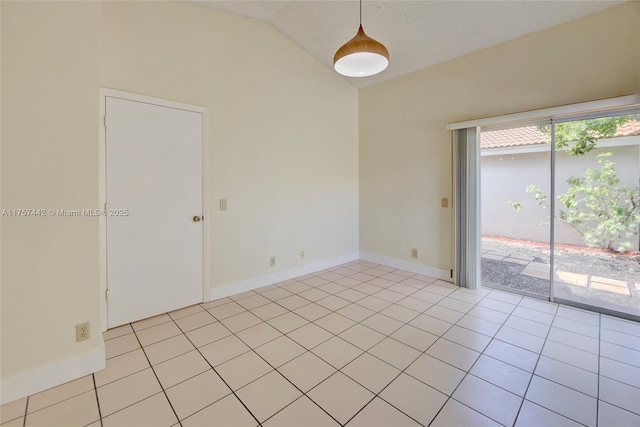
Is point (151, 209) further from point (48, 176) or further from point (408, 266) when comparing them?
point (408, 266)

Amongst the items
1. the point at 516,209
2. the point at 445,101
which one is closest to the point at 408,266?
the point at 516,209

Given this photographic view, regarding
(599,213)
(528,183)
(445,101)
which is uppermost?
(445,101)

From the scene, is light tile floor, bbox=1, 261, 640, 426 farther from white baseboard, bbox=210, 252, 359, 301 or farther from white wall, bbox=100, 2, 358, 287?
white wall, bbox=100, 2, 358, 287

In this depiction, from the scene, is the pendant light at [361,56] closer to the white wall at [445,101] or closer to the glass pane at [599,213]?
the white wall at [445,101]

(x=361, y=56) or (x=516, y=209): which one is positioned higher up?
(x=361, y=56)

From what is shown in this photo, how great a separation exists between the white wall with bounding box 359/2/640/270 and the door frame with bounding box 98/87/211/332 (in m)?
2.84

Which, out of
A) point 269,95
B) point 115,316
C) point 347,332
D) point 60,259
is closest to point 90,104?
point 60,259

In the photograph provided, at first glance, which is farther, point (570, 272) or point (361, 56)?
point (570, 272)

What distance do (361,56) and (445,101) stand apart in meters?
2.17

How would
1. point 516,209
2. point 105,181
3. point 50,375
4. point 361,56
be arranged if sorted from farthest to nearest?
point 516,209 → point 105,181 → point 361,56 → point 50,375

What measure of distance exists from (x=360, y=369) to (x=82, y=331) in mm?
2075

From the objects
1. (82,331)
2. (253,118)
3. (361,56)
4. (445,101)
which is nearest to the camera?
(82,331)

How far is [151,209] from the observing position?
288cm

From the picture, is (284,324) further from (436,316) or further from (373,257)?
(373,257)
